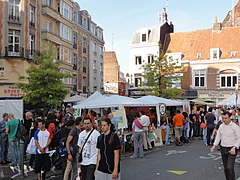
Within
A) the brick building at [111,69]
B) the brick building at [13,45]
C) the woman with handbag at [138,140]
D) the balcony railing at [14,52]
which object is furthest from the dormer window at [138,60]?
the woman with handbag at [138,140]

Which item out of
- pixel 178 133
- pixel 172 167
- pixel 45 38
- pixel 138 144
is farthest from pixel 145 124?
pixel 45 38

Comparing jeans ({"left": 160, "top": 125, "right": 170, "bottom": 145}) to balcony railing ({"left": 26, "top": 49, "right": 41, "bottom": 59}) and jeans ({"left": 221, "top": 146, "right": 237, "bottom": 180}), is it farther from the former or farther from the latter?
balcony railing ({"left": 26, "top": 49, "right": 41, "bottom": 59})

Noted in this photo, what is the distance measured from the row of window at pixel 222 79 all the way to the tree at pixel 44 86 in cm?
2144

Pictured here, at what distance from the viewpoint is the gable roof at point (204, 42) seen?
42844 millimetres

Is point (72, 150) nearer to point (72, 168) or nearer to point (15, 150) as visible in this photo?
point (72, 168)

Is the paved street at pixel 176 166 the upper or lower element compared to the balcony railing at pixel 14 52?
lower

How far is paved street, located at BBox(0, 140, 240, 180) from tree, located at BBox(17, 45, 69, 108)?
1314cm

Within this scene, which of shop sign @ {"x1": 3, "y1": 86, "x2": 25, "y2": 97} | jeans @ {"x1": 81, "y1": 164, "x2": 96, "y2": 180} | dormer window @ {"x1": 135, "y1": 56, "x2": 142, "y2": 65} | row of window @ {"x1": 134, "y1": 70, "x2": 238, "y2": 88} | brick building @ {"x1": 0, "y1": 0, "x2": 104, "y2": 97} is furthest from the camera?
dormer window @ {"x1": 135, "y1": 56, "x2": 142, "y2": 65}

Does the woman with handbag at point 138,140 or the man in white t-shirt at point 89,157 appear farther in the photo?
the woman with handbag at point 138,140

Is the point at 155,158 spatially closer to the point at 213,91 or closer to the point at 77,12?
the point at 213,91

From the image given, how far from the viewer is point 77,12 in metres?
46.8

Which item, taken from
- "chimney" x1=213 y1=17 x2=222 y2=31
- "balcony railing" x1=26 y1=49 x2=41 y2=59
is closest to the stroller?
"balcony railing" x1=26 y1=49 x2=41 y2=59

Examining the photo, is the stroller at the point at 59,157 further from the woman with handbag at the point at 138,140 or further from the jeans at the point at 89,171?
the woman with handbag at the point at 138,140

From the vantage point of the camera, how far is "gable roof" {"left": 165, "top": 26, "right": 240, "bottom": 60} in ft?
141
